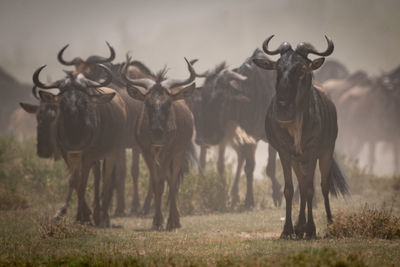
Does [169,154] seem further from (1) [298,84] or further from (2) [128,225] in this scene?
(1) [298,84]

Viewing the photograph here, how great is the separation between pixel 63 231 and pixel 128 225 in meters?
2.44

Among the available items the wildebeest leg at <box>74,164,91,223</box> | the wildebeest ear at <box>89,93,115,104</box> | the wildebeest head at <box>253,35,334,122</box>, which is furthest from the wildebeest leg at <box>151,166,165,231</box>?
the wildebeest head at <box>253,35,334,122</box>

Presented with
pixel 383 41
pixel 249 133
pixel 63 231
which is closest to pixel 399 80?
pixel 249 133

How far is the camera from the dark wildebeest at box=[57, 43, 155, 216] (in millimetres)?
11172

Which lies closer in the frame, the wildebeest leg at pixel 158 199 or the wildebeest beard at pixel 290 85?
the wildebeest beard at pixel 290 85

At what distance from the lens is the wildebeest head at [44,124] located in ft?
36.0

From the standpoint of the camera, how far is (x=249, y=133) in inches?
508

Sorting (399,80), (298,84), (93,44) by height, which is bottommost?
(298,84)

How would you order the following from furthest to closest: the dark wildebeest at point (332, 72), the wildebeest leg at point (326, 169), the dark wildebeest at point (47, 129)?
1. the dark wildebeest at point (332, 72)
2. the dark wildebeest at point (47, 129)
3. the wildebeest leg at point (326, 169)

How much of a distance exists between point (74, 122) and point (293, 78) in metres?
3.93

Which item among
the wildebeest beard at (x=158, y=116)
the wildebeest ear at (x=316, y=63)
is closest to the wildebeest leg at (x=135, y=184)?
the wildebeest beard at (x=158, y=116)

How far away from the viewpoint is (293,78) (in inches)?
298

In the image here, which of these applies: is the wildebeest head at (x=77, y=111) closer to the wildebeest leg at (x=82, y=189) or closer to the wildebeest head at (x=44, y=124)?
the wildebeest leg at (x=82, y=189)

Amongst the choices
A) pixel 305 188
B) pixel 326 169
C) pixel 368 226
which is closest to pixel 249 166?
pixel 326 169
